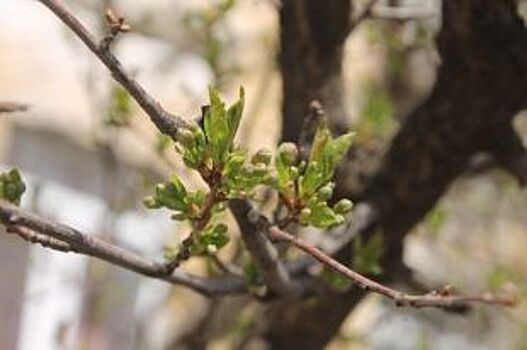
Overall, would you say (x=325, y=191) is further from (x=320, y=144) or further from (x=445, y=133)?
(x=445, y=133)

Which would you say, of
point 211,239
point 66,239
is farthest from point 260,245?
point 66,239

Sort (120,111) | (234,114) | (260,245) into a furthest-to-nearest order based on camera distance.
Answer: (120,111)
(260,245)
(234,114)

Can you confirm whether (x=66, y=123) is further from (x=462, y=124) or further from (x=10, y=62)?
(x=462, y=124)

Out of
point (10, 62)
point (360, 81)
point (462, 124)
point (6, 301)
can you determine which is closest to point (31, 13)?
point (10, 62)

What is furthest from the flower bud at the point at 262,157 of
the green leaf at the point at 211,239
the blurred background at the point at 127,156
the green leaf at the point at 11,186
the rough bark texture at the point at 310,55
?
the blurred background at the point at 127,156

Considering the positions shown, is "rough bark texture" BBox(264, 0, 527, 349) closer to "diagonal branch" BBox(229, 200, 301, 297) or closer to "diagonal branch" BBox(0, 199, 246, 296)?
"diagonal branch" BBox(229, 200, 301, 297)

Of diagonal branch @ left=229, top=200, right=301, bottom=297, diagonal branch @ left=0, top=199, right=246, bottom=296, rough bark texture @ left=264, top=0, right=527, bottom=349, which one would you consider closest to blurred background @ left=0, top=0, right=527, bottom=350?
rough bark texture @ left=264, top=0, right=527, bottom=349
